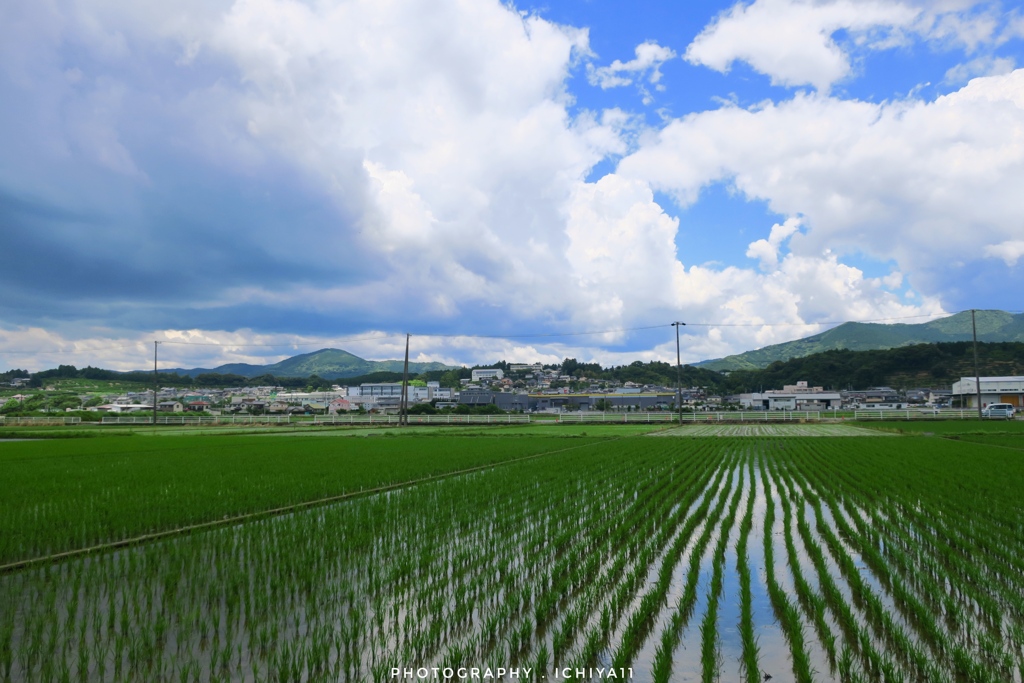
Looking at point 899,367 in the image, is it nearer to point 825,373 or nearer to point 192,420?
point 825,373

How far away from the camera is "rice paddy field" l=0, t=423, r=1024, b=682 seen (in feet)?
13.5

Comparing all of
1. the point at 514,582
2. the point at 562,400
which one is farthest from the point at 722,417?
the point at 562,400

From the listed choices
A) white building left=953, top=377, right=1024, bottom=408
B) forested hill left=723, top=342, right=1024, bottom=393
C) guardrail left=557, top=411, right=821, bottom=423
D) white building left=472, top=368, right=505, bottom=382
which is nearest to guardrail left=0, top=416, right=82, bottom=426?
guardrail left=557, top=411, right=821, bottom=423

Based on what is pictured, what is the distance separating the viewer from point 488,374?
175000 mm

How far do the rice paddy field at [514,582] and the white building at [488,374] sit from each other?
15710cm

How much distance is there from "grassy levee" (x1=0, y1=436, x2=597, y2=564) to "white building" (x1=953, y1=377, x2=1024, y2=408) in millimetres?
64970

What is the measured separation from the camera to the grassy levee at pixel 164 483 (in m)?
8.41

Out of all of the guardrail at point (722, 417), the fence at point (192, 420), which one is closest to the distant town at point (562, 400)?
the guardrail at point (722, 417)

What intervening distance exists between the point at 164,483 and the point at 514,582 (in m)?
11.0

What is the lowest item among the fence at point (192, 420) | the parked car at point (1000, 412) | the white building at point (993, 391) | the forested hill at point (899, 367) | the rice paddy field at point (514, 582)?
the fence at point (192, 420)

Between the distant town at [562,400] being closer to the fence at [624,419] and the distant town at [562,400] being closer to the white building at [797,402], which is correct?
the white building at [797,402]

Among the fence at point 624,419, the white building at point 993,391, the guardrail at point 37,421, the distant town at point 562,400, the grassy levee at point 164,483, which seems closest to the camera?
the grassy levee at point 164,483

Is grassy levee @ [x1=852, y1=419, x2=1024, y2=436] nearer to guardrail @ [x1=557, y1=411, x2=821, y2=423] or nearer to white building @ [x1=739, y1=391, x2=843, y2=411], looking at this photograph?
guardrail @ [x1=557, y1=411, x2=821, y2=423]

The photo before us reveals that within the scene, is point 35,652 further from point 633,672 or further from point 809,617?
point 809,617
